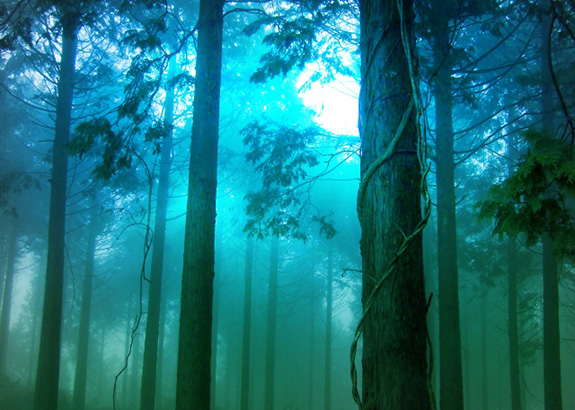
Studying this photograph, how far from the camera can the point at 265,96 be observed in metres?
14.9

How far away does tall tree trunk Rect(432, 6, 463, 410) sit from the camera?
723 cm

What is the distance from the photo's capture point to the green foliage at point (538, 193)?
349cm

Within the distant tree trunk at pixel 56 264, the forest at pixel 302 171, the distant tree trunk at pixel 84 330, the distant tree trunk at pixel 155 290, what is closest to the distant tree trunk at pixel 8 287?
the forest at pixel 302 171

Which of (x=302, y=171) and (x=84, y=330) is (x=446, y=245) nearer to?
(x=302, y=171)

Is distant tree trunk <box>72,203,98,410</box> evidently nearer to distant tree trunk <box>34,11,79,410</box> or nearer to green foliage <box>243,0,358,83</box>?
distant tree trunk <box>34,11,79,410</box>

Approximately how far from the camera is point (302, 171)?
29.3 feet

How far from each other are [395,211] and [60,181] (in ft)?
29.1

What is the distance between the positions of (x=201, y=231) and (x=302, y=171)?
3905 millimetres

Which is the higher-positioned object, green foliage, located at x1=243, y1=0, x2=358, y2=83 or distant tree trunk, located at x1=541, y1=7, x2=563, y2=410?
green foliage, located at x1=243, y1=0, x2=358, y2=83

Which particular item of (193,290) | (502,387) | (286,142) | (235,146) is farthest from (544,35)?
(502,387)

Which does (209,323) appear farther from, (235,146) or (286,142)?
(235,146)

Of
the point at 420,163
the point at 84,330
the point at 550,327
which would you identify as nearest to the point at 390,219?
the point at 420,163

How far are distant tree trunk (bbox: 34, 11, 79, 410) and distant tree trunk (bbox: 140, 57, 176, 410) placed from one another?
2.02 metres

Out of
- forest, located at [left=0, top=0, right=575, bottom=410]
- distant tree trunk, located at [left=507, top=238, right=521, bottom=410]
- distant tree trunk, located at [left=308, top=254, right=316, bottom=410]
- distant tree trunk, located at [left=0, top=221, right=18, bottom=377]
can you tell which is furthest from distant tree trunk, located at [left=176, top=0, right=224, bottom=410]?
distant tree trunk, located at [left=308, top=254, right=316, bottom=410]
